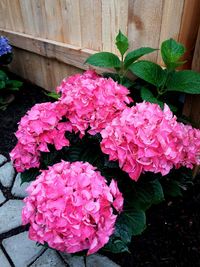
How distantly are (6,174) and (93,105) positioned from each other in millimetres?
1123

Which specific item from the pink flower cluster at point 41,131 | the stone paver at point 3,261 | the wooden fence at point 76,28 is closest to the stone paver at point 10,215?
the stone paver at point 3,261

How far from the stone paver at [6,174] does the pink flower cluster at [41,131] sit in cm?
76

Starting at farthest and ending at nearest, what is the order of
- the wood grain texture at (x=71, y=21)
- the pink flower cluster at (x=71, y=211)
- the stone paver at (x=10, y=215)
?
the wood grain texture at (x=71, y=21) → the stone paver at (x=10, y=215) → the pink flower cluster at (x=71, y=211)

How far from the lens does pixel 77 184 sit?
862 millimetres

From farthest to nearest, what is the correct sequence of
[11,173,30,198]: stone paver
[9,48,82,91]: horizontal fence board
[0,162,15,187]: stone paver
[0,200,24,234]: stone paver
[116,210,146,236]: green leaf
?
[9,48,82,91]: horizontal fence board → [0,162,15,187]: stone paver → [11,173,30,198]: stone paver → [0,200,24,234]: stone paver → [116,210,146,236]: green leaf

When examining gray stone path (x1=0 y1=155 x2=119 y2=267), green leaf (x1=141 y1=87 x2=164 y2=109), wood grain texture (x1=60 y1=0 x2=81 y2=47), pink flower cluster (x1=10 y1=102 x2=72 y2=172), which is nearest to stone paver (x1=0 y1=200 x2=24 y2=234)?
gray stone path (x1=0 y1=155 x2=119 y2=267)

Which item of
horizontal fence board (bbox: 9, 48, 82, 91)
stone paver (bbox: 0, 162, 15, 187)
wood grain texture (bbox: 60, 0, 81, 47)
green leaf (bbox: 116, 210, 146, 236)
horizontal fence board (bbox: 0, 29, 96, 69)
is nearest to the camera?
green leaf (bbox: 116, 210, 146, 236)

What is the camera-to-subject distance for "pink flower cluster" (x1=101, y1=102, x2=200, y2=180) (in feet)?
2.97

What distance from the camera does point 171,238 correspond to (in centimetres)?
137

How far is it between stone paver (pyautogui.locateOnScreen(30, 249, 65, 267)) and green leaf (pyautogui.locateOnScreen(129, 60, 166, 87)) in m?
1.00

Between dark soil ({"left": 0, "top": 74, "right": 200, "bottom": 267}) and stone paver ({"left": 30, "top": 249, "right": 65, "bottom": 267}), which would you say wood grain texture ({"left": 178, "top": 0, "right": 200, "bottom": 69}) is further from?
stone paver ({"left": 30, "top": 249, "right": 65, "bottom": 267})

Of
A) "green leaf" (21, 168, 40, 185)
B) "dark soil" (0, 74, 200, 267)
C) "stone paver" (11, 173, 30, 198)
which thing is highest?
"green leaf" (21, 168, 40, 185)

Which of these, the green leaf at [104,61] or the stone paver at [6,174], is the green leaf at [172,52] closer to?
the green leaf at [104,61]

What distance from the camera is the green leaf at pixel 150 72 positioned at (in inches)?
50.1
